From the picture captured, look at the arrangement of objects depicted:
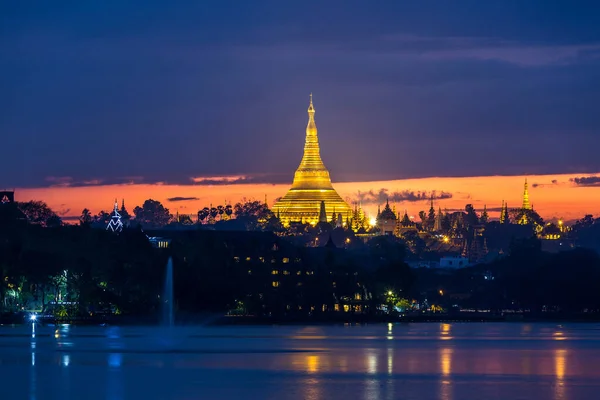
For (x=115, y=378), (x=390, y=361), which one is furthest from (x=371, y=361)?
(x=115, y=378)

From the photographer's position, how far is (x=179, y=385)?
309 ft

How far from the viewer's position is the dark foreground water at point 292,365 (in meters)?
91.2

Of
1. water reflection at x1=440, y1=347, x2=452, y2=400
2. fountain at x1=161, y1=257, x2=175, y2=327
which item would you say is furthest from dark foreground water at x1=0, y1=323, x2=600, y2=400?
fountain at x1=161, y1=257, x2=175, y2=327

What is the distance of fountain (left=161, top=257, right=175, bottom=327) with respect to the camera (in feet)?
568

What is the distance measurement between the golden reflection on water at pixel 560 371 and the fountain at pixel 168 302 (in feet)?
169

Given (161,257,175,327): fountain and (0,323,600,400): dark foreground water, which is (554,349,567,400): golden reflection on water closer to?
(0,323,600,400): dark foreground water

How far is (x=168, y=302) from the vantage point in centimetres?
17500

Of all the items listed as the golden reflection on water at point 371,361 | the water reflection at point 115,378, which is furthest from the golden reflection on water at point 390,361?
the water reflection at point 115,378

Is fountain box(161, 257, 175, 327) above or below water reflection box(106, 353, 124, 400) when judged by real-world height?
above

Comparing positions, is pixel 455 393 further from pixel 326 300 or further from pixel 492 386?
pixel 326 300

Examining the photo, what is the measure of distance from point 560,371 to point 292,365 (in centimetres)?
1557

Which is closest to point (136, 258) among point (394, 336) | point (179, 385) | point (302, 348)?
point (394, 336)

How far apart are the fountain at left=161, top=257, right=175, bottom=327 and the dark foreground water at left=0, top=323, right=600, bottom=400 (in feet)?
40.9

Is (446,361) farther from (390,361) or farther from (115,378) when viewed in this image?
(115,378)
